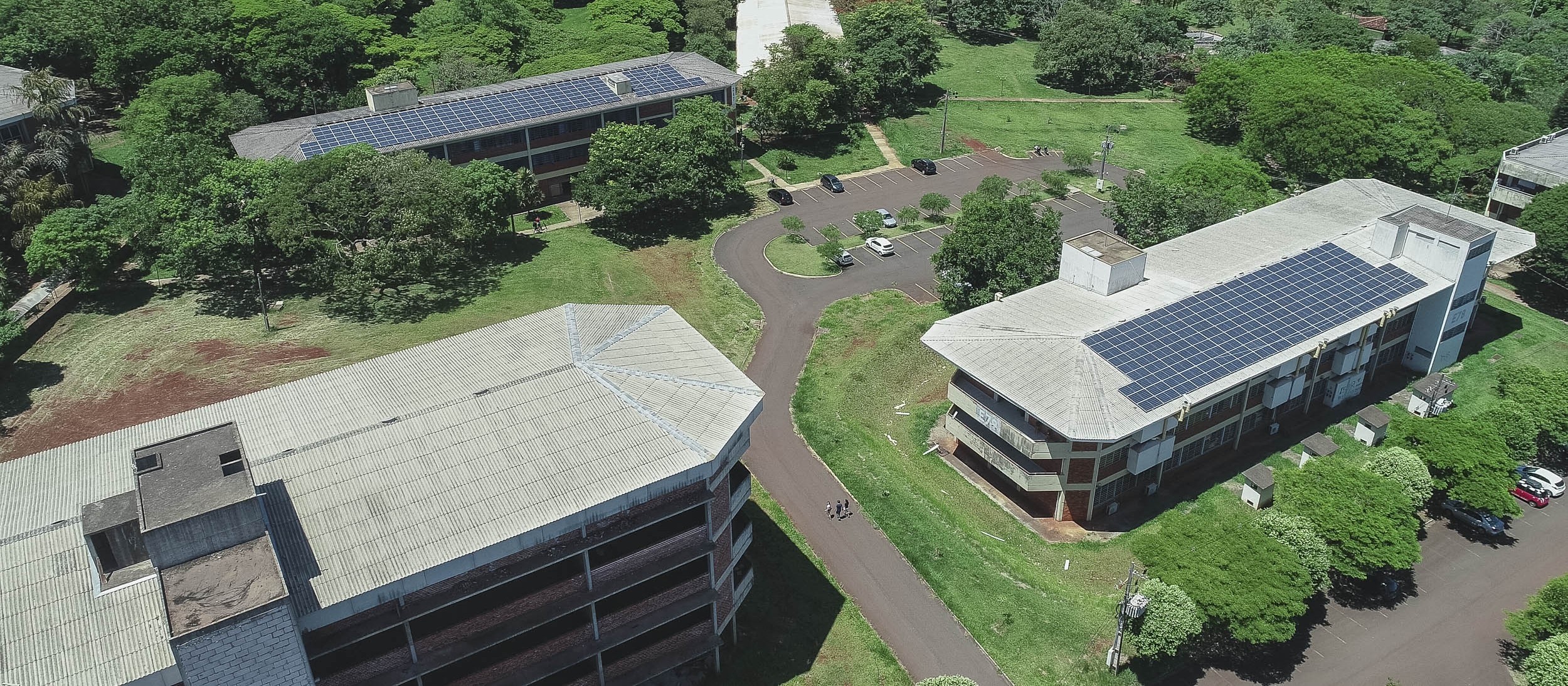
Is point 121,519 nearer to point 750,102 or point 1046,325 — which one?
point 1046,325

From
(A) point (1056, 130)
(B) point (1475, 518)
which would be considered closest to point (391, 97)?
(A) point (1056, 130)

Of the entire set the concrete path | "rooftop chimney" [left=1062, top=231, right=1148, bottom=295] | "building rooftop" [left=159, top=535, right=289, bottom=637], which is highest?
"building rooftop" [left=159, top=535, right=289, bottom=637]

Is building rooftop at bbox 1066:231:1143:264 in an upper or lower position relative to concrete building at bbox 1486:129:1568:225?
upper

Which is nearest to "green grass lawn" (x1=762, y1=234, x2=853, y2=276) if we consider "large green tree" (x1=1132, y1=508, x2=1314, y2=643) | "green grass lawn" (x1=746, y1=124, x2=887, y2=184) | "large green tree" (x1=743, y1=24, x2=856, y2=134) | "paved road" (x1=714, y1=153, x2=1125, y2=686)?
"paved road" (x1=714, y1=153, x2=1125, y2=686)

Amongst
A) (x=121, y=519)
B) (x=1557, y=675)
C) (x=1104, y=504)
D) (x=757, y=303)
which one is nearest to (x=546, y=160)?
(x=757, y=303)

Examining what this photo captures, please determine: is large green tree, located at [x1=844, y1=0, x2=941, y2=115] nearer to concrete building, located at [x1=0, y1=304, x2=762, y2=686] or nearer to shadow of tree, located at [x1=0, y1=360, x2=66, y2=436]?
concrete building, located at [x1=0, y1=304, x2=762, y2=686]

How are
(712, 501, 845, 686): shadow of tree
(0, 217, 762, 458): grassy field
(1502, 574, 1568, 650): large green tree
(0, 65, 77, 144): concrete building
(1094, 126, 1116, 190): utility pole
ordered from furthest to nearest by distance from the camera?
(1094, 126, 1116, 190): utility pole < (0, 65, 77, 144): concrete building < (0, 217, 762, 458): grassy field < (712, 501, 845, 686): shadow of tree < (1502, 574, 1568, 650): large green tree

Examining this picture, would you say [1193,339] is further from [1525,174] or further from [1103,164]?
[1525,174]

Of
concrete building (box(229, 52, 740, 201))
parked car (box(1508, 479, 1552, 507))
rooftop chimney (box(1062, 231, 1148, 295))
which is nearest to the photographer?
parked car (box(1508, 479, 1552, 507))
